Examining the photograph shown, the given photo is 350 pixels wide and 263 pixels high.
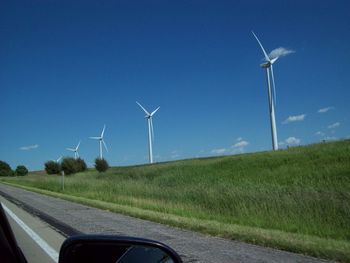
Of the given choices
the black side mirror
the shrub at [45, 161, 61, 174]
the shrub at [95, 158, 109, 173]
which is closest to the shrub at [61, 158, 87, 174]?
the shrub at [45, 161, 61, 174]

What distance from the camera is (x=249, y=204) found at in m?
18.4

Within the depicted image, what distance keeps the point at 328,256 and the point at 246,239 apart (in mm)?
2586

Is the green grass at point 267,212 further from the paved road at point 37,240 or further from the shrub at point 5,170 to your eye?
the shrub at point 5,170

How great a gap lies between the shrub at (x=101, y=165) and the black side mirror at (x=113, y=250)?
104785 millimetres

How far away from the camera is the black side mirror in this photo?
8.32 ft

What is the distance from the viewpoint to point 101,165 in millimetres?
Result: 106625

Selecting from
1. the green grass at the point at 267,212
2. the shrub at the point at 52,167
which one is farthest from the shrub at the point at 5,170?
the green grass at the point at 267,212

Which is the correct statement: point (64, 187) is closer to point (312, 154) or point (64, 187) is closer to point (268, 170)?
point (268, 170)

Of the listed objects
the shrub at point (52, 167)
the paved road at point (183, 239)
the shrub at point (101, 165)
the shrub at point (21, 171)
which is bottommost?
the paved road at point (183, 239)

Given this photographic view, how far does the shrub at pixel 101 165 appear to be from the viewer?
107 meters

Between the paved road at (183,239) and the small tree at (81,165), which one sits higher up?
the small tree at (81,165)

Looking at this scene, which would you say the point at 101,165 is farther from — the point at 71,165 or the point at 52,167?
the point at 52,167

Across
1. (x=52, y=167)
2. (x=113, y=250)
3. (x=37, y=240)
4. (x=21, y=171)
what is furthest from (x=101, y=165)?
(x=113, y=250)

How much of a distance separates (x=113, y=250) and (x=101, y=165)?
105 metres
